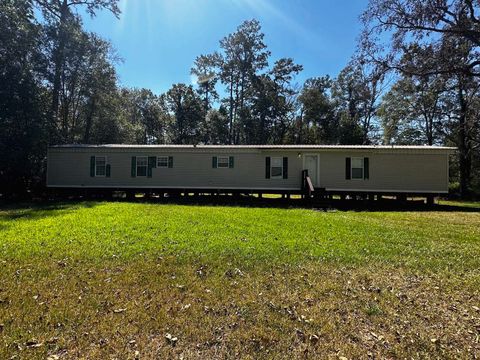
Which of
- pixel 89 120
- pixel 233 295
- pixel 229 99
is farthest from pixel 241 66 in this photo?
pixel 233 295

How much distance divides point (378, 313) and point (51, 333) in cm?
352

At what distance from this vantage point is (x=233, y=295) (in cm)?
402

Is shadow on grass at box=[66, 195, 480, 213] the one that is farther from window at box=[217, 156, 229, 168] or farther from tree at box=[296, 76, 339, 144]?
tree at box=[296, 76, 339, 144]

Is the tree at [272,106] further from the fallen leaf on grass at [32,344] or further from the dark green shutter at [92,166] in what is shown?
the fallen leaf on grass at [32,344]

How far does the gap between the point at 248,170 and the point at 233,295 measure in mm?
12792

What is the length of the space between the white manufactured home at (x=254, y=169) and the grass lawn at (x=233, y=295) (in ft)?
29.9

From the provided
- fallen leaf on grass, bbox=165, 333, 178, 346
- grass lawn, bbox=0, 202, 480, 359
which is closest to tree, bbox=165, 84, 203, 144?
grass lawn, bbox=0, 202, 480, 359

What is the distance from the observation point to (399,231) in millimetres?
8516

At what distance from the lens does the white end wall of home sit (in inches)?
632

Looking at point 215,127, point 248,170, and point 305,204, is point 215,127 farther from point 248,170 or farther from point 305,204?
point 305,204

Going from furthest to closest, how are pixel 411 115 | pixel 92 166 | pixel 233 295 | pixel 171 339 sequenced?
pixel 411 115 → pixel 92 166 → pixel 233 295 → pixel 171 339

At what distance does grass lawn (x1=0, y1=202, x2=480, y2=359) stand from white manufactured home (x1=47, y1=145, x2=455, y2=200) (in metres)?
9.12

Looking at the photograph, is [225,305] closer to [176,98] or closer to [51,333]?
[51,333]

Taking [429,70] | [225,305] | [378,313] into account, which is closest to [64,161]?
[225,305]
